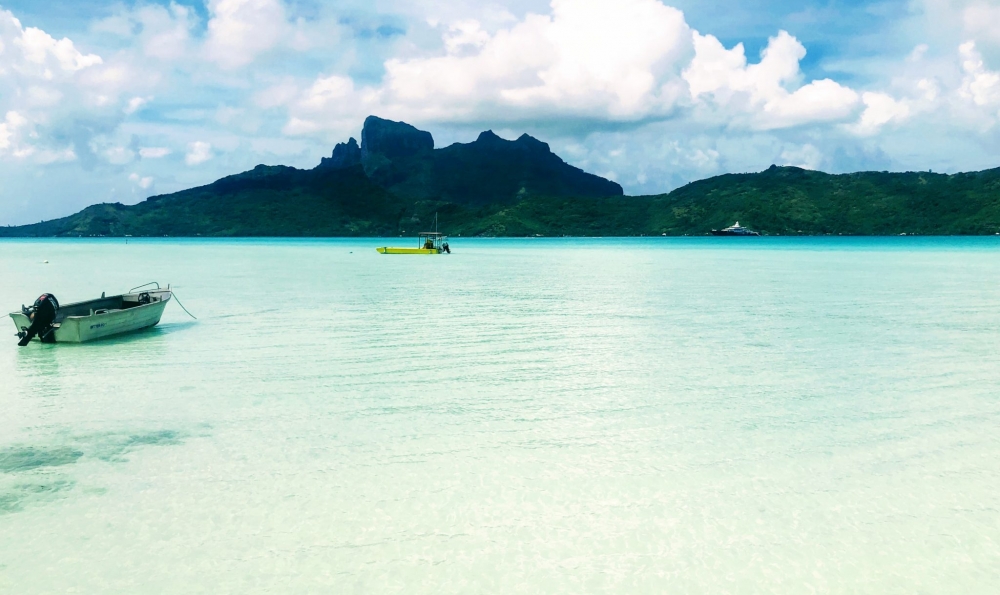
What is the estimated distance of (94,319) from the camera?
23.3 meters

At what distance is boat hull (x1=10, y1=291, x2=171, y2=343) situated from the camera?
22781mm

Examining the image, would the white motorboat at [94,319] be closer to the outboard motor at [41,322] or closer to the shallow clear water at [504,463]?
the outboard motor at [41,322]

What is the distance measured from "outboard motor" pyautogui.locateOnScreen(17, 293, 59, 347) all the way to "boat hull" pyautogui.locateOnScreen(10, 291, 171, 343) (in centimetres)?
16

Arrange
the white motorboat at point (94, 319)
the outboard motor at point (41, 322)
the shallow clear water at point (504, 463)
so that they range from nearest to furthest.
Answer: the shallow clear water at point (504, 463) < the outboard motor at point (41, 322) < the white motorboat at point (94, 319)

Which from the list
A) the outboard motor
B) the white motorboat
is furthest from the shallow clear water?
the white motorboat

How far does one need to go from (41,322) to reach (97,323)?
5.39 ft

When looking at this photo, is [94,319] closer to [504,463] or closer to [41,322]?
[41,322]

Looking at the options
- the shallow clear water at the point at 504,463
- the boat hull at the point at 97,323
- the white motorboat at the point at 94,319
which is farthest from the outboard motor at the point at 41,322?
the shallow clear water at the point at 504,463

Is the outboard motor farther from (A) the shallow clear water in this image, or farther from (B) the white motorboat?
(A) the shallow clear water

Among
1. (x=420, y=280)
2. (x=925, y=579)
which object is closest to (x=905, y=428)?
(x=925, y=579)

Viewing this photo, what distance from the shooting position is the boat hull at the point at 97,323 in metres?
22.8

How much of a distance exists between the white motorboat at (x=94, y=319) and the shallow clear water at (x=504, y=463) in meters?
1.07

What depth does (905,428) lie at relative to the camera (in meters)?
12.7

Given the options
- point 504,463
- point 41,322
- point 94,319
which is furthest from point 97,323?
point 504,463
